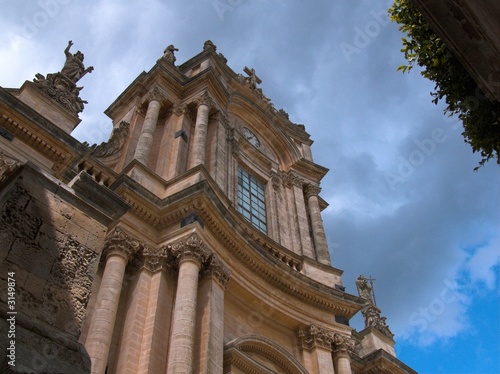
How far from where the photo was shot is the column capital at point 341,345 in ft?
51.4

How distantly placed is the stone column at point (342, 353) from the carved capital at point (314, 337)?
237mm

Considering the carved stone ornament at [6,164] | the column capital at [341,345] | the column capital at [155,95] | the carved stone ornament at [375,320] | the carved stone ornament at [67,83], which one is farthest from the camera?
the carved stone ornament at [375,320]

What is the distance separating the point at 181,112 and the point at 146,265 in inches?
308

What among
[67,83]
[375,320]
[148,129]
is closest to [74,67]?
[67,83]

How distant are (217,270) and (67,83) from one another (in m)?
5.71

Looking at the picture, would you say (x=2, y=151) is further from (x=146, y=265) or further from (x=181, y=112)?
(x=181, y=112)

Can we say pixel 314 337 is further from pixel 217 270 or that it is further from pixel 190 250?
pixel 190 250

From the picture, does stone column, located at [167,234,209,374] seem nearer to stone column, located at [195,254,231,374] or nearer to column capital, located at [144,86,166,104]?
stone column, located at [195,254,231,374]

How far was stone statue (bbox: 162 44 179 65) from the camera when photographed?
2143 cm

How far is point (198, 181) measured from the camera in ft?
46.8

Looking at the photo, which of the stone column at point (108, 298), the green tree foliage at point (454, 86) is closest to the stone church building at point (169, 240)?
the stone column at point (108, 298)

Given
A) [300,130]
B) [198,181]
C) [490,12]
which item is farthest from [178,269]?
[300,130]

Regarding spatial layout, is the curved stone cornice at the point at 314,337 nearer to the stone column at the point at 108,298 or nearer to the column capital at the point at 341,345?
the column capital at the point at 341,345

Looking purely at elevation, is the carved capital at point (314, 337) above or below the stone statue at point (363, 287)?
below
